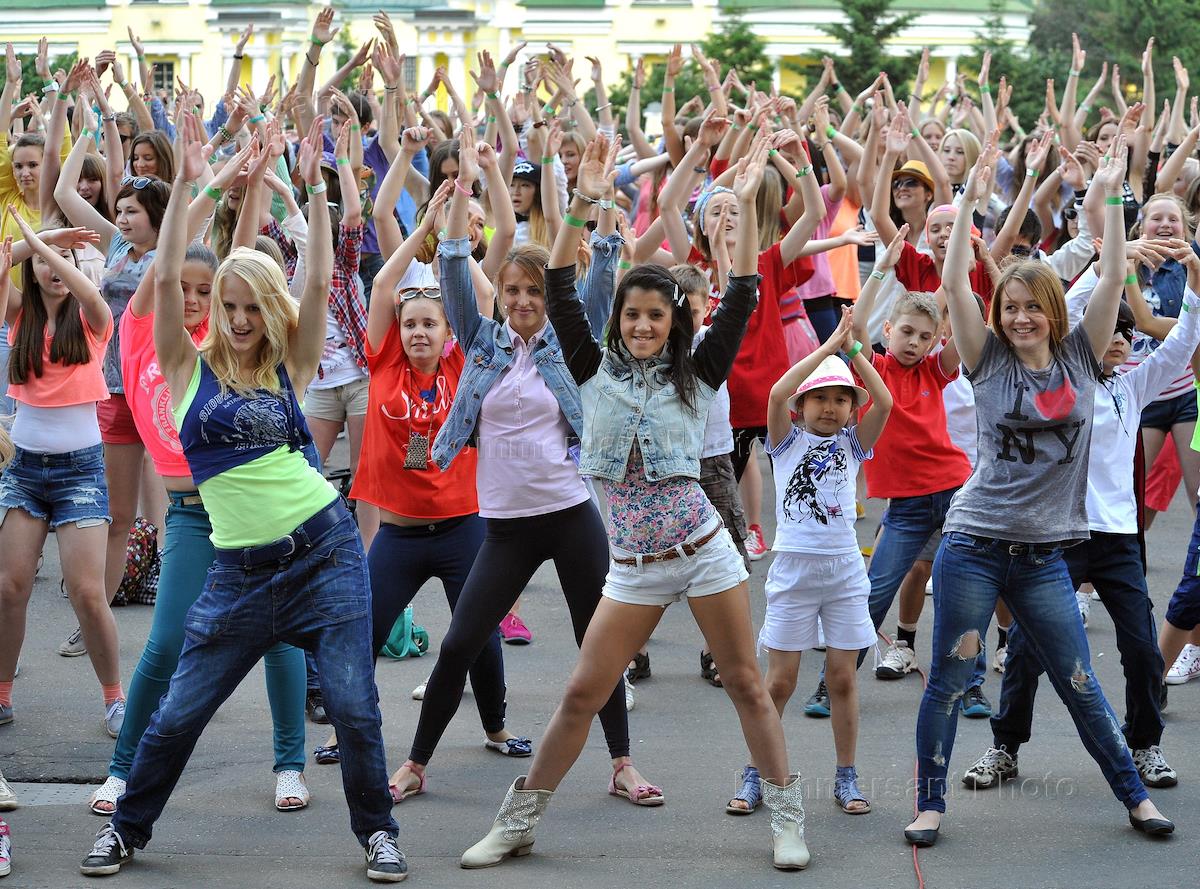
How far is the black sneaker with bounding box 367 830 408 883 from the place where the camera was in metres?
5.01

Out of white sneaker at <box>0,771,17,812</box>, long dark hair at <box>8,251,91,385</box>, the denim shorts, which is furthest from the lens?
long dark hair at <box>8,251,91,385</box>

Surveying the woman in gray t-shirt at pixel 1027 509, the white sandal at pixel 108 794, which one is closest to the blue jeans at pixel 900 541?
the woman in gray t-shirt at pixel 1027 509

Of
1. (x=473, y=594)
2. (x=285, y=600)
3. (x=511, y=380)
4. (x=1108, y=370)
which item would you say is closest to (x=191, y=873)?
(x=285, y=600)

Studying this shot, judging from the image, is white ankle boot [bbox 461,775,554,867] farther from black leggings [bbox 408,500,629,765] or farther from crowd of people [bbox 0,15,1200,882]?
black leggings [bbox 408,500,629,765]

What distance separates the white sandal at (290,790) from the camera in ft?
18.6

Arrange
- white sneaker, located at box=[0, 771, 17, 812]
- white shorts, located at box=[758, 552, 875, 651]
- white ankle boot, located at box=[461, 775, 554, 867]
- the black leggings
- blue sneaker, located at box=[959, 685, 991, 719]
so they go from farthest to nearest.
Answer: blue sneaker, located at box=[959, 685, 991, 719]
white shorts, located at box=[758, 552, 875, 651]
the black leggings
white sneaker, located at box=[0, 771, 17, 812]
white ankle boot, located at box=[461, 775, 554, 867]

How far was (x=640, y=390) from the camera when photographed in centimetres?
527


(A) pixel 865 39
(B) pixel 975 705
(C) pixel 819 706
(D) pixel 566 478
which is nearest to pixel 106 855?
(D) pixel 566 478

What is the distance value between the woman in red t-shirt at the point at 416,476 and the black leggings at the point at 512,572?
34 cm

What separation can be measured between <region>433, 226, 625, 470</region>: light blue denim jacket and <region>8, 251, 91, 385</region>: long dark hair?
1.83 m

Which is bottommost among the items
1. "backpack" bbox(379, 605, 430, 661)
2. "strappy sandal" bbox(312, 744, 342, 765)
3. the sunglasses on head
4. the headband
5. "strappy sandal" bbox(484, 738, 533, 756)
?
"backpack" bbox(379, 605, 430, 661)

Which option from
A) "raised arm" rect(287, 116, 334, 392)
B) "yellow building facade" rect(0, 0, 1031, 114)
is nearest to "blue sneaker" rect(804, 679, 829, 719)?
"raised arm" rect(287, 116, 334, 392)

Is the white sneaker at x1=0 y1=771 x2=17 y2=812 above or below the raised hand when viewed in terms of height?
below

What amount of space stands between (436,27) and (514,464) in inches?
4041
